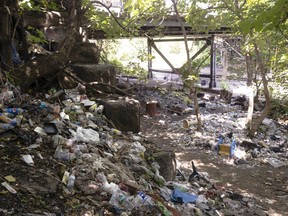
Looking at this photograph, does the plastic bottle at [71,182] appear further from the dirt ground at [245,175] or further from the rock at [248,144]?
the rock at [248,144]

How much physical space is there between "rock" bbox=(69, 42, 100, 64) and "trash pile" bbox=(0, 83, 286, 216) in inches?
94.3

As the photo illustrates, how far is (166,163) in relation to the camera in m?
4.85

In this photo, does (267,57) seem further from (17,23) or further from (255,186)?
(17,23)

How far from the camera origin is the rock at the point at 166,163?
477 centimetres

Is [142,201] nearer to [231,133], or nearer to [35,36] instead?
[35,36]

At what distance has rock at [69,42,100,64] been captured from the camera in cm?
761

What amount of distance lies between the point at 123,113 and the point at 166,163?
1469 mm

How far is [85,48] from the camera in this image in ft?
25.4

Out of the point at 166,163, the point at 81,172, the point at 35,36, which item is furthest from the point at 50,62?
the point at 81,172

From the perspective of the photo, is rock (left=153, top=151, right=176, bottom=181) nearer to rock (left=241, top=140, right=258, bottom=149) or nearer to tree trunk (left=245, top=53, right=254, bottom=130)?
rock (left=241, top=140, right=258, bottom=149)

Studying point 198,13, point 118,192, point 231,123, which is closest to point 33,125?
point 118,192

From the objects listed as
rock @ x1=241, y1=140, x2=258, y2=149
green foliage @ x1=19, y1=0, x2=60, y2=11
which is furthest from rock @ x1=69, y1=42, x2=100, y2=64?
rock @ x1=241, y1=140, x2=258, y2=149

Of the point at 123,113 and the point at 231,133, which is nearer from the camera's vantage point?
the point at 123,113

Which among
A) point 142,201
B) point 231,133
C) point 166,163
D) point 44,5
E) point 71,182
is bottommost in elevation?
point 231,133
